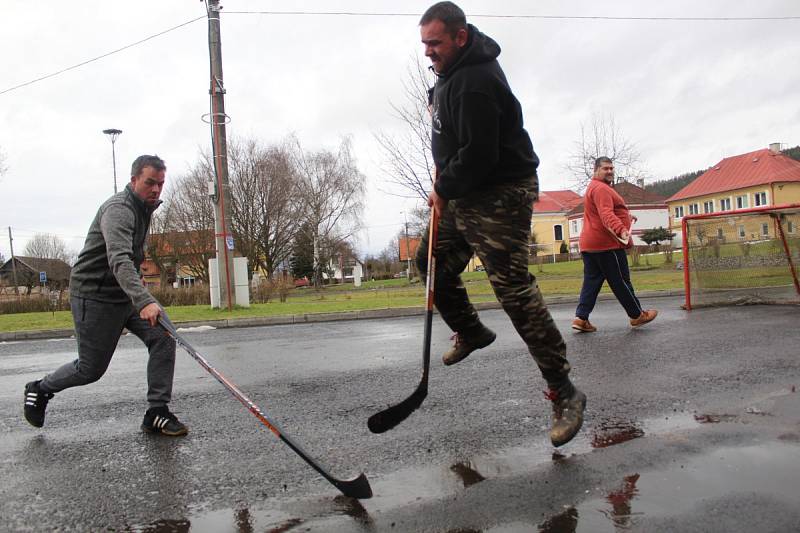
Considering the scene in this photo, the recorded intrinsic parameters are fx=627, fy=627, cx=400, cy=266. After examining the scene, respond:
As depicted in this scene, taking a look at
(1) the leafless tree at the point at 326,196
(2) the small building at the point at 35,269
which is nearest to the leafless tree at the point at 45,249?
(2) the small building at the point at 35,269

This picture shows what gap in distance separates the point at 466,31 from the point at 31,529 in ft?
9.17

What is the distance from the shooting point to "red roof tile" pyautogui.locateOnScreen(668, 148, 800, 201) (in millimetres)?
64750

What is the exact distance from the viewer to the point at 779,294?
30.2 ft

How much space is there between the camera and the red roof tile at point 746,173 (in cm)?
6475

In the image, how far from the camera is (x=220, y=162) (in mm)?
14773

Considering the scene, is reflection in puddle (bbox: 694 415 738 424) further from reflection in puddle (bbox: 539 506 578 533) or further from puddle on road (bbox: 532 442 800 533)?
reflection in puddle (bbox: 539 506 578 533)

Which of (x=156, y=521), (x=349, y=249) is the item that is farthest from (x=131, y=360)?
(x=349, y=249)

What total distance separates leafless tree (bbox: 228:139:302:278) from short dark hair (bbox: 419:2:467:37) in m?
37.0

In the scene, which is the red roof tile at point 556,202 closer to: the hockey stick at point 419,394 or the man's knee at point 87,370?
the hockey stick at point 419,394

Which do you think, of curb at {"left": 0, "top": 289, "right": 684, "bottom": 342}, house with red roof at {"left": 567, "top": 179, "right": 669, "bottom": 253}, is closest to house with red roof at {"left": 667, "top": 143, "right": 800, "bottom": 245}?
house with red roof at {"left": 567, "top": 179, "right": 669, "bottom": 253}

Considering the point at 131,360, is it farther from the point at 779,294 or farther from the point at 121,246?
the point at 779,294

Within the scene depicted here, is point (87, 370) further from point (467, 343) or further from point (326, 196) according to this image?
point (326, 196)

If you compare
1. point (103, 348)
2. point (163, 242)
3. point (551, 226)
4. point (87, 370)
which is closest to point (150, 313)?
point (103, 348)

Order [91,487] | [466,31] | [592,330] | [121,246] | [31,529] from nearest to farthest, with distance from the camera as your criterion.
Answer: [31,529] < [91,487] < [466,31] < [121,246] < [592,330]
